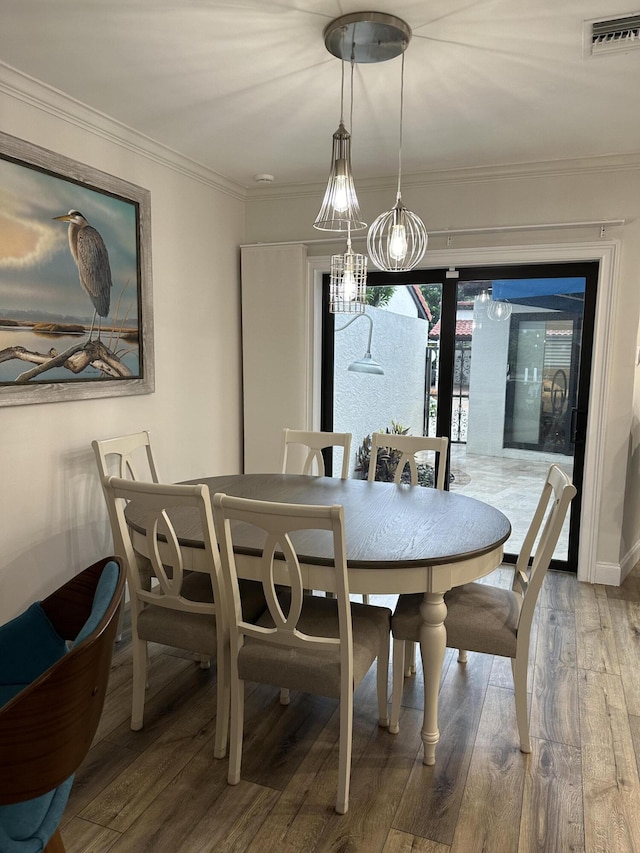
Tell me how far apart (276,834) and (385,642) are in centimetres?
69

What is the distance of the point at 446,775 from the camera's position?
2.00 metres

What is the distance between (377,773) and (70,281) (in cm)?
249

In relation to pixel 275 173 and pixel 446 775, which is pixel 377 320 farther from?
pixel 446 775

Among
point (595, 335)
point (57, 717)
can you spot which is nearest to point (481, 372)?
point (595, 335)

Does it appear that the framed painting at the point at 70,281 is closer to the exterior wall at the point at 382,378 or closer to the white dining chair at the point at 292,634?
the white dining chair at the point at 292,634

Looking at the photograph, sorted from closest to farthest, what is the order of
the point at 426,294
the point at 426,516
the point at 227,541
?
1. the point at 227,541
2. the point at 426,516
3. the point at 426,294

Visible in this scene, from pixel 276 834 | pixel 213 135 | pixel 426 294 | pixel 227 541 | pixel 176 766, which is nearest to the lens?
pixel 276 834

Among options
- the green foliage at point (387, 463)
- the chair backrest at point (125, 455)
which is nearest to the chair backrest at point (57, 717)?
the chair backrest at point (125, 455)

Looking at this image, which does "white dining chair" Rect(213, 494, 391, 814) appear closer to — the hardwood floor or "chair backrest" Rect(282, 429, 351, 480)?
the hardwood floor

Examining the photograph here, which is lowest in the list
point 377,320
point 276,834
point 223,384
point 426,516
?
point 276,834

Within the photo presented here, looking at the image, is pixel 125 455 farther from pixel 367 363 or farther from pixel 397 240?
pixel 367 363

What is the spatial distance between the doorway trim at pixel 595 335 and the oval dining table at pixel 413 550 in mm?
1494

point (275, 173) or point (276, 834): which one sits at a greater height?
point (275, 173)

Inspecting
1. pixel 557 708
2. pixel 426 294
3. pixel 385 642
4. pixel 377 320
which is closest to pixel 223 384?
pixel 377 320
